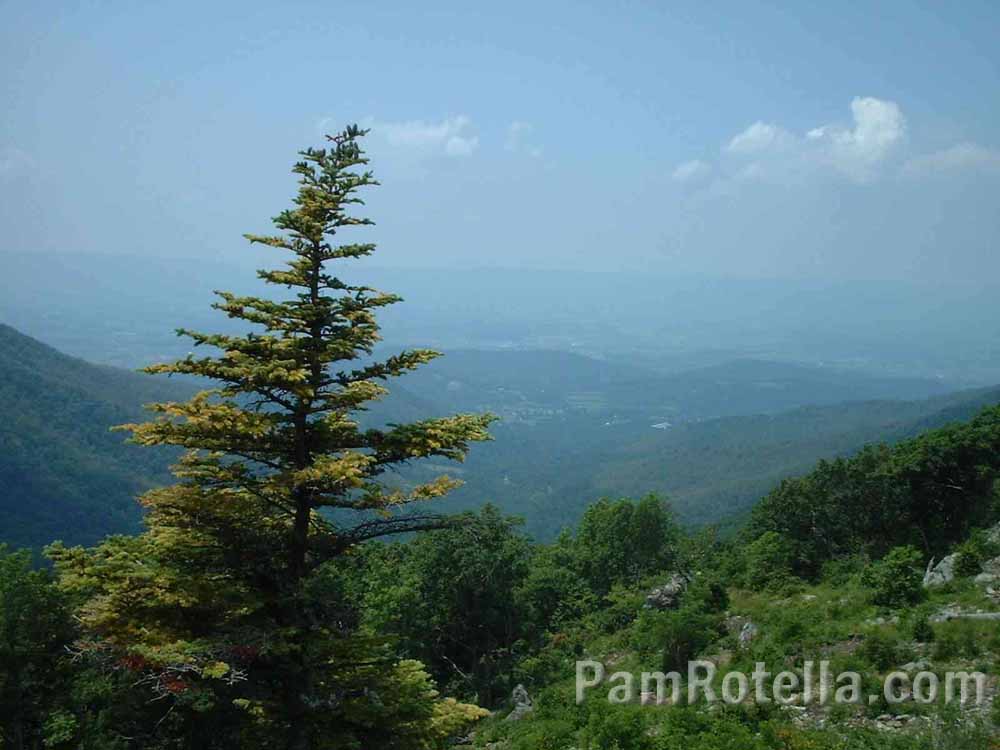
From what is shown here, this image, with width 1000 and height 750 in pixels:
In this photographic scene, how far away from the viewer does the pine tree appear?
30.9 feet

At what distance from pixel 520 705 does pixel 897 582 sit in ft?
40.9

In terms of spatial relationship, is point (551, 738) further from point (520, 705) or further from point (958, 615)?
point (958, 615)

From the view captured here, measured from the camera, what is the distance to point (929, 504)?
1396 inches

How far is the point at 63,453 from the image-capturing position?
157 meters

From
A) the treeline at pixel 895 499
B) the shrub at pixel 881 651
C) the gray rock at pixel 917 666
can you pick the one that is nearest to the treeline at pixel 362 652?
the treeline at pixel 895 499

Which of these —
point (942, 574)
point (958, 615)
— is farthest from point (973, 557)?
point (958, 615)

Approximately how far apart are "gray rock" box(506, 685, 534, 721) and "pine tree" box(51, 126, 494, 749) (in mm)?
11915

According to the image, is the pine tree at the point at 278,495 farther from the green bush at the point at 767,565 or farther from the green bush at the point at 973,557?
the green bush at the point at 767,565

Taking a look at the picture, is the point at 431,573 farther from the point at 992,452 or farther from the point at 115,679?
the point at 992,452

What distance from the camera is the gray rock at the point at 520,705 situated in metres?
21.1

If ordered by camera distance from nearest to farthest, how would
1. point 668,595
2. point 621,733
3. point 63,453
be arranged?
point 621,733 → point 668,595 → point 63,453

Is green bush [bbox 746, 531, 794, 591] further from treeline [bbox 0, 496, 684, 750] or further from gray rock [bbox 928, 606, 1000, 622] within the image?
gray rock [bbox 928, 606, 1000, 622]

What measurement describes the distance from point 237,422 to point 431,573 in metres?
24.7

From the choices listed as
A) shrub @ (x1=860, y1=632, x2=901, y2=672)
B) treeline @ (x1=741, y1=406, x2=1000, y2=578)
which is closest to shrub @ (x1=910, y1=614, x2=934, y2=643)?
shrub @ (x1=860, y1=632, x2=901, y2=672)
